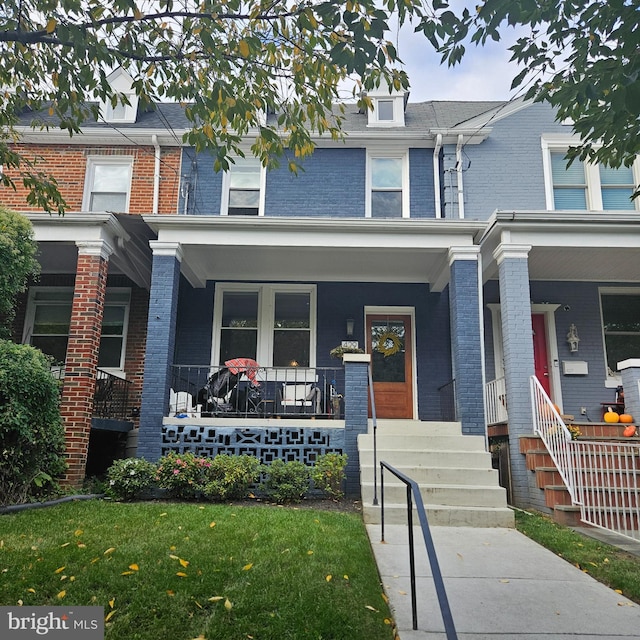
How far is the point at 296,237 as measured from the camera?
343 inches

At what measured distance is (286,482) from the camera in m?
6.96

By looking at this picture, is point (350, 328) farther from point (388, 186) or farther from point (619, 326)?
point (619, 326)

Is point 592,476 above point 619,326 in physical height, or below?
below

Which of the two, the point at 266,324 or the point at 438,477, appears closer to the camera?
the point at 438,477

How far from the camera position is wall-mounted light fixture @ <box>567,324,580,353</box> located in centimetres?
1000

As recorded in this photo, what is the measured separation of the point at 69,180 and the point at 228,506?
25.0ft

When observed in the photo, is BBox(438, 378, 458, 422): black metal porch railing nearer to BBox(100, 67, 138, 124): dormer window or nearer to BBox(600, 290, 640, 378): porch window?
BBox(600, 290, 640, 378): porch window

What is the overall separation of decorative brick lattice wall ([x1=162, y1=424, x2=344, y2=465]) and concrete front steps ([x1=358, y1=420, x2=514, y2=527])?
1.93 ft

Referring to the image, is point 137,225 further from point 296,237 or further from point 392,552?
point 392,552

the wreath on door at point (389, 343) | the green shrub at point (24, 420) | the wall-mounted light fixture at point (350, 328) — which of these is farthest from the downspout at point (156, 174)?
the wreath on door at point (389, 343)

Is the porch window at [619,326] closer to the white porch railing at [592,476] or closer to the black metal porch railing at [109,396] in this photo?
the white porch railing at [592,476]

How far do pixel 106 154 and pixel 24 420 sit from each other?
6.73m

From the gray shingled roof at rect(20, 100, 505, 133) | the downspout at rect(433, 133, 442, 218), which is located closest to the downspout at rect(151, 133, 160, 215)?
the gray shingled roof at rect(20, 100, 505, 133)

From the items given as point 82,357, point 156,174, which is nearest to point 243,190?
point 156,174
